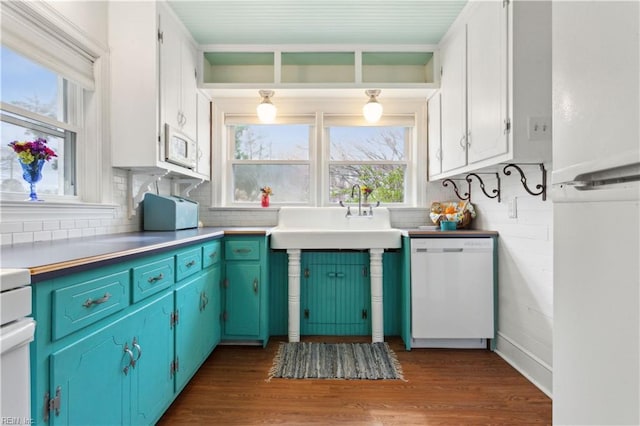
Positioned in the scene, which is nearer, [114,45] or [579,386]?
[579,386]

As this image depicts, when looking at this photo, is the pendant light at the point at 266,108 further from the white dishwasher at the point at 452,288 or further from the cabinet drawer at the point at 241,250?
the white dishwasher at the point at 452,288

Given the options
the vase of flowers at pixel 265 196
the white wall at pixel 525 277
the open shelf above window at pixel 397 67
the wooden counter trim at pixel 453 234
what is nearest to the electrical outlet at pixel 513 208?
the white wall at pixel 525 277

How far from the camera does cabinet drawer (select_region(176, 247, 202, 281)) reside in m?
1.76

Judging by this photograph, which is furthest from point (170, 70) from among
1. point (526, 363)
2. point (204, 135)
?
point (526, 363)

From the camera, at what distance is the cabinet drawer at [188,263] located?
1.76 meters

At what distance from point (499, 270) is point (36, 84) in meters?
3.24

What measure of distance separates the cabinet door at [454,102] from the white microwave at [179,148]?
6.96 feet

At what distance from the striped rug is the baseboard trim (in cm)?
81

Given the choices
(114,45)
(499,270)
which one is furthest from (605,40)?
(114,45)

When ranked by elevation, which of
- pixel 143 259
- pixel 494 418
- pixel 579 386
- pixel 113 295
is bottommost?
pixel 494 418

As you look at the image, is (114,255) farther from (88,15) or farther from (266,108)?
(266,108)

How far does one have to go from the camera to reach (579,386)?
0.87 meters

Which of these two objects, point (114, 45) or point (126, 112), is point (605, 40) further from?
point (114, 45)

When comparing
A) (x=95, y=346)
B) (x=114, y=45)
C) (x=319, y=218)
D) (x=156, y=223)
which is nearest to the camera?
(x=95, y=346)
